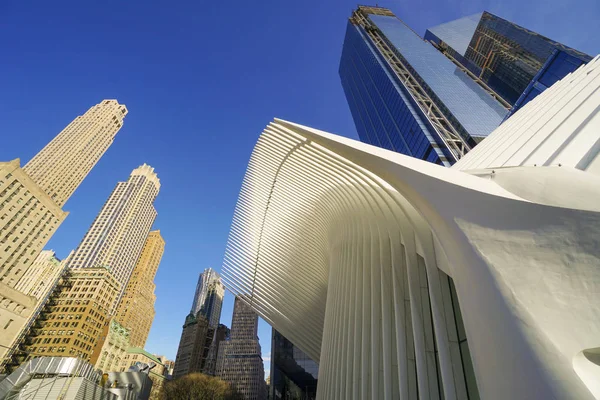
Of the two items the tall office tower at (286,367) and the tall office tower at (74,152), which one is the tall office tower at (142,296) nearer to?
the tall office tower at (74,152)

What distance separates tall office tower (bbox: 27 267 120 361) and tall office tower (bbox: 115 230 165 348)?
2000 cm

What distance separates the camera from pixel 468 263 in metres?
4.39

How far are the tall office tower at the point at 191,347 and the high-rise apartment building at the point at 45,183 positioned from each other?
6768cm

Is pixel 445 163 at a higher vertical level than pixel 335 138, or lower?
higher

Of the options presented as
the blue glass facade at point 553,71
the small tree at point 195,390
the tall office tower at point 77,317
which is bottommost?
the small tree at point 195,390

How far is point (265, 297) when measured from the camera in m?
23.0

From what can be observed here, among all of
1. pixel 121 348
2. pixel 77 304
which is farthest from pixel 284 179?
pixel 121 348

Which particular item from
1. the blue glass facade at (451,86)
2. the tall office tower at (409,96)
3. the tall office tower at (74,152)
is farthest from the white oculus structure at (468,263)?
the tall office tower at (74,152)

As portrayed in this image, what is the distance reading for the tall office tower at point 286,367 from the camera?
60.0m

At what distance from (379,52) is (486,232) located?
9200 centimetres

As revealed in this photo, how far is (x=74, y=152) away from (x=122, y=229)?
30078 millimetres

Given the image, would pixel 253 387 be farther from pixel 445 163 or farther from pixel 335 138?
pixel 335 138

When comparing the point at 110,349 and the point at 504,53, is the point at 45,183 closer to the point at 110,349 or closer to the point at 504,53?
the point at 110,349

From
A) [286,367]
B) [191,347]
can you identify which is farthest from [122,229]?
[286,367]
